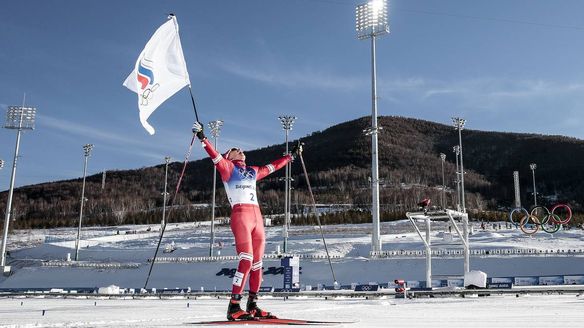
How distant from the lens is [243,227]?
30.5 feet

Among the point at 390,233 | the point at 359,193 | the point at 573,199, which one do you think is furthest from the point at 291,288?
the point at 573,199

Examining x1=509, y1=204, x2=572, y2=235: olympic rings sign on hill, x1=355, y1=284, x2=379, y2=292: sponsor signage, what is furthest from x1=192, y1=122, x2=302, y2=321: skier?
x1=509, y1=204, x2=572, y2=235: olympic rings sign on hill

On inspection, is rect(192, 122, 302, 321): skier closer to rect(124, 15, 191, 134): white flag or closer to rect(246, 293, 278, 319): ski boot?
rect(246, 293, 278, 319): ski boot

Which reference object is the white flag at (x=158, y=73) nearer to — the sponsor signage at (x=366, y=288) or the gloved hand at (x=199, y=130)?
the gloved hand at (x=199, y=130)

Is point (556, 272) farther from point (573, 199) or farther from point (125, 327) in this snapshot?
point (573, 199)

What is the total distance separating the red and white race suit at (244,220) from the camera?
361 inches

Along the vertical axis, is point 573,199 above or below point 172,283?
above

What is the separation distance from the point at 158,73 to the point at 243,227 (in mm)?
3948

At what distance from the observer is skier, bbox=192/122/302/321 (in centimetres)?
893

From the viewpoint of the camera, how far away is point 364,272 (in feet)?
144

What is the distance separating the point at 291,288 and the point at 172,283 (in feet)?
67.6

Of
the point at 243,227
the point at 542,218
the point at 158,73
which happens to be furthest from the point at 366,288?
the point at 243,227

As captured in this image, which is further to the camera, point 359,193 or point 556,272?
point 359,193

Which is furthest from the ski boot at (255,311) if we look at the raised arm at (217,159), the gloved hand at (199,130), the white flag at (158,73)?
the white flag at (158,73)
